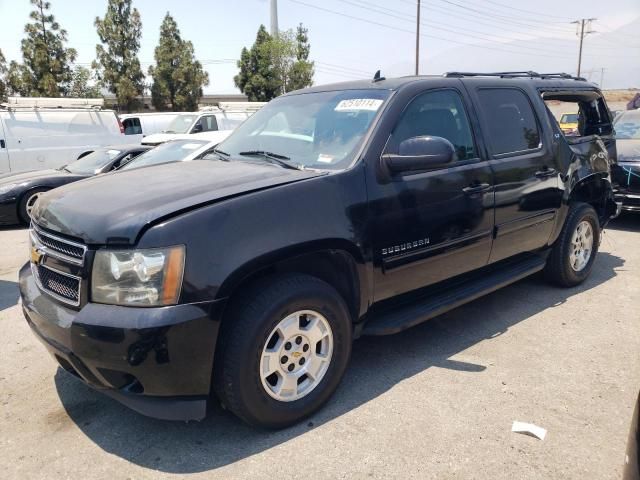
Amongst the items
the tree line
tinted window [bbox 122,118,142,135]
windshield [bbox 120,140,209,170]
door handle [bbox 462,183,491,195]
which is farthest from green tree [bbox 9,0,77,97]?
door handle [bbox 462,183,491,195]

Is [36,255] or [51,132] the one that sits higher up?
[51,132]

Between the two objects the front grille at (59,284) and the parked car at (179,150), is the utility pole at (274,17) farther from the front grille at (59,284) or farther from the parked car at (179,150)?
the front grille at (59,284)

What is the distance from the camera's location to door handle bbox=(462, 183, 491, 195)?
3.60 m

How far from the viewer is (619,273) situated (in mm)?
5566

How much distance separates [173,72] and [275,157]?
32293mm

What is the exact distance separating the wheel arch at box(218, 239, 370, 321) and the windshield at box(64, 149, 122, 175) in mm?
6906

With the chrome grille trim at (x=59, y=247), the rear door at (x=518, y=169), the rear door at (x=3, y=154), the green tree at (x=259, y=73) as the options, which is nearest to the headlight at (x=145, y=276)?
the chrome grille trim at (x=59, y=247)

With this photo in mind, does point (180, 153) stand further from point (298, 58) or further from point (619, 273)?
point (298, 58)

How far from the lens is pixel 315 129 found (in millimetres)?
3510

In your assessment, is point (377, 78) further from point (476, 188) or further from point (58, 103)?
point (58, 103)

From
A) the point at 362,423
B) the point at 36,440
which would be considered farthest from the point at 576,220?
the point at 36,440

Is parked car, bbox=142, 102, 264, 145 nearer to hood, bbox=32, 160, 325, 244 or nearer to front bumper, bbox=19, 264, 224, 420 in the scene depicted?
hood, bbox=32, 160, 325, 244

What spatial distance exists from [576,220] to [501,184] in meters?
1.42

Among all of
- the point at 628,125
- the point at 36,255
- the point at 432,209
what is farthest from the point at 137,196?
the point at 628,125
